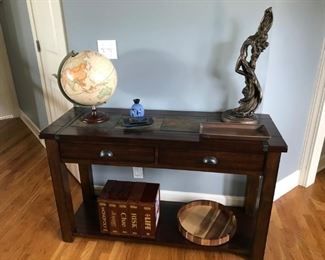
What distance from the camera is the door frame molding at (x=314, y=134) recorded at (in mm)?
1925

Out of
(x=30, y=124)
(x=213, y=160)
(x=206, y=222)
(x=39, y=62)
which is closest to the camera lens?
(x=213, y=160)

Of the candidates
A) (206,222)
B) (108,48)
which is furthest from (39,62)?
(206,222)

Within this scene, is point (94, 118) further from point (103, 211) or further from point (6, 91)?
point (6, 91)

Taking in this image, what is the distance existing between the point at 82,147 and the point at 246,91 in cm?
91

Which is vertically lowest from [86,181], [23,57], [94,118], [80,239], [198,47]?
[80,239]

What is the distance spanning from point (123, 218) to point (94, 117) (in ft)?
2.02

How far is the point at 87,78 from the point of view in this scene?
4.64 ft

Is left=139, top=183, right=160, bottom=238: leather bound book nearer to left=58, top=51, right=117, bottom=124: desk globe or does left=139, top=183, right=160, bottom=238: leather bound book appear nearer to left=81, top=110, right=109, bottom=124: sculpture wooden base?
left=81, top=110, right=109, bottom=124: sculpture wooden base

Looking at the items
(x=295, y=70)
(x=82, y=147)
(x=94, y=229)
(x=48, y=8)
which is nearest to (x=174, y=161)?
(x=82, y=147)

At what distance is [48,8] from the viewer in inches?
74.3

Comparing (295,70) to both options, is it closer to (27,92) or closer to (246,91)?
(246,91)

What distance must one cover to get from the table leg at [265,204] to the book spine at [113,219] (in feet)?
2.58

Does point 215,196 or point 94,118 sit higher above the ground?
point 94,118

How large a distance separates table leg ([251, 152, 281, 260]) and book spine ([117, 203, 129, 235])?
2.38ft
